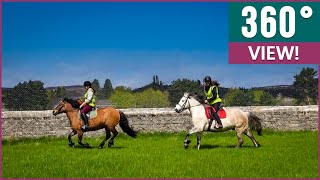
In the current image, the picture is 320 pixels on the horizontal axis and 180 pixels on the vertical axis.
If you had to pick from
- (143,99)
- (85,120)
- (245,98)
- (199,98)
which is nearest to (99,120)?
(85,120)

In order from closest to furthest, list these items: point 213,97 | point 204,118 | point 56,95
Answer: point 213,97, point 204,118, point 56,95

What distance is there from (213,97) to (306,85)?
6918 centimetres

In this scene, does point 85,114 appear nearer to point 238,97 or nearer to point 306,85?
point 238,97

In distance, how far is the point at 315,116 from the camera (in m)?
27.0

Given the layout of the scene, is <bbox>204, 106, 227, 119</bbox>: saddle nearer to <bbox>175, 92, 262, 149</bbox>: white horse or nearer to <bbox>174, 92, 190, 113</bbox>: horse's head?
<bbox>175, 92, 262, 149</bbox>: white horse

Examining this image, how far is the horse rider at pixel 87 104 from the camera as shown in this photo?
17.7 meters

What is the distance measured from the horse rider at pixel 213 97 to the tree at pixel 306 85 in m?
61.0

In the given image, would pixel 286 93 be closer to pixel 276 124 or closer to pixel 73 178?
pixel 276 124

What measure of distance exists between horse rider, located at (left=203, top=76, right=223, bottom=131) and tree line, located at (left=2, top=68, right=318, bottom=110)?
34954 millimetres

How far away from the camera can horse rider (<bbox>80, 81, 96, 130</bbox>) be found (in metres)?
17.7

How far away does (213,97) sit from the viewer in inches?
672

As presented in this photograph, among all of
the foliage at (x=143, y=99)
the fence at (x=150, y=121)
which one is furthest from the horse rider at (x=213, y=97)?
the foliage at (x=143, y=99)

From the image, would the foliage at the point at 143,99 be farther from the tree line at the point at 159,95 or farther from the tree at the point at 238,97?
the tree at the point at 238,97

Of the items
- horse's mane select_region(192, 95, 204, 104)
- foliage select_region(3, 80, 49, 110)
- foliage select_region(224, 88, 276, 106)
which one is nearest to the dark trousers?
horse's mane select_region(192, 95, 204, 104)
